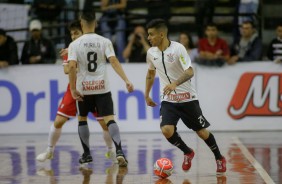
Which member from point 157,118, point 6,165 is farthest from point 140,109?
point 6,165

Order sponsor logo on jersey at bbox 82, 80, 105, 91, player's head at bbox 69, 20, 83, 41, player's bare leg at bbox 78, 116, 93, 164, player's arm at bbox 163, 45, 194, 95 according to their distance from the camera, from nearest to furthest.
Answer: player's arm at bbox 163, 45, 194, 95 < sponsor logo on jersey at bbox 82, 80, 105, 91 < player's bare leg at bbox 78, 116, 93, 164 < player's head at bbox 69, 20, 83, 41

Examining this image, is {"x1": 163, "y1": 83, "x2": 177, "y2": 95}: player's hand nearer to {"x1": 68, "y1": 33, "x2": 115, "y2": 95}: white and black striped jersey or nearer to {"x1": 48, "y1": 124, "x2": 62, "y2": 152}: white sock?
{"x1": 68, "y1": 33, "x2": 115, "y2": 95}: white and black striped jersey

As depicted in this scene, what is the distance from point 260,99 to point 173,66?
7.27 metres

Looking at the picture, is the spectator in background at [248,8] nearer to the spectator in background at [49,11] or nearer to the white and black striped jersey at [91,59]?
the spectator in background at [49,11]

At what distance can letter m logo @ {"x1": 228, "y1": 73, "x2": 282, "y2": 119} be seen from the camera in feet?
61.0

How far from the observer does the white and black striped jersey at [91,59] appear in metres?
12.6

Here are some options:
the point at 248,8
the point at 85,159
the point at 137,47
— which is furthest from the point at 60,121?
the point at 248,8

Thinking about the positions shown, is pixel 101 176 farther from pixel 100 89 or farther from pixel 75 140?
pixel 75 140

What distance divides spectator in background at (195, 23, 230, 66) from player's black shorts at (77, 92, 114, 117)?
6013 millimetres

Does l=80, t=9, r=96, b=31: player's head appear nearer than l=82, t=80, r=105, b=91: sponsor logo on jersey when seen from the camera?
Yes

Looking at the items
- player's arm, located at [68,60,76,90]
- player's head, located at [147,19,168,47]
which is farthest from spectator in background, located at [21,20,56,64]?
player's head, located at [147,19,168,47]

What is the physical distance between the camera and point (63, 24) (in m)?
21.6

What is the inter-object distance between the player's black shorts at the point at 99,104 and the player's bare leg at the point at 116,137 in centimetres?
10

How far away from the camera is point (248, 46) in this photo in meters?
19.5
